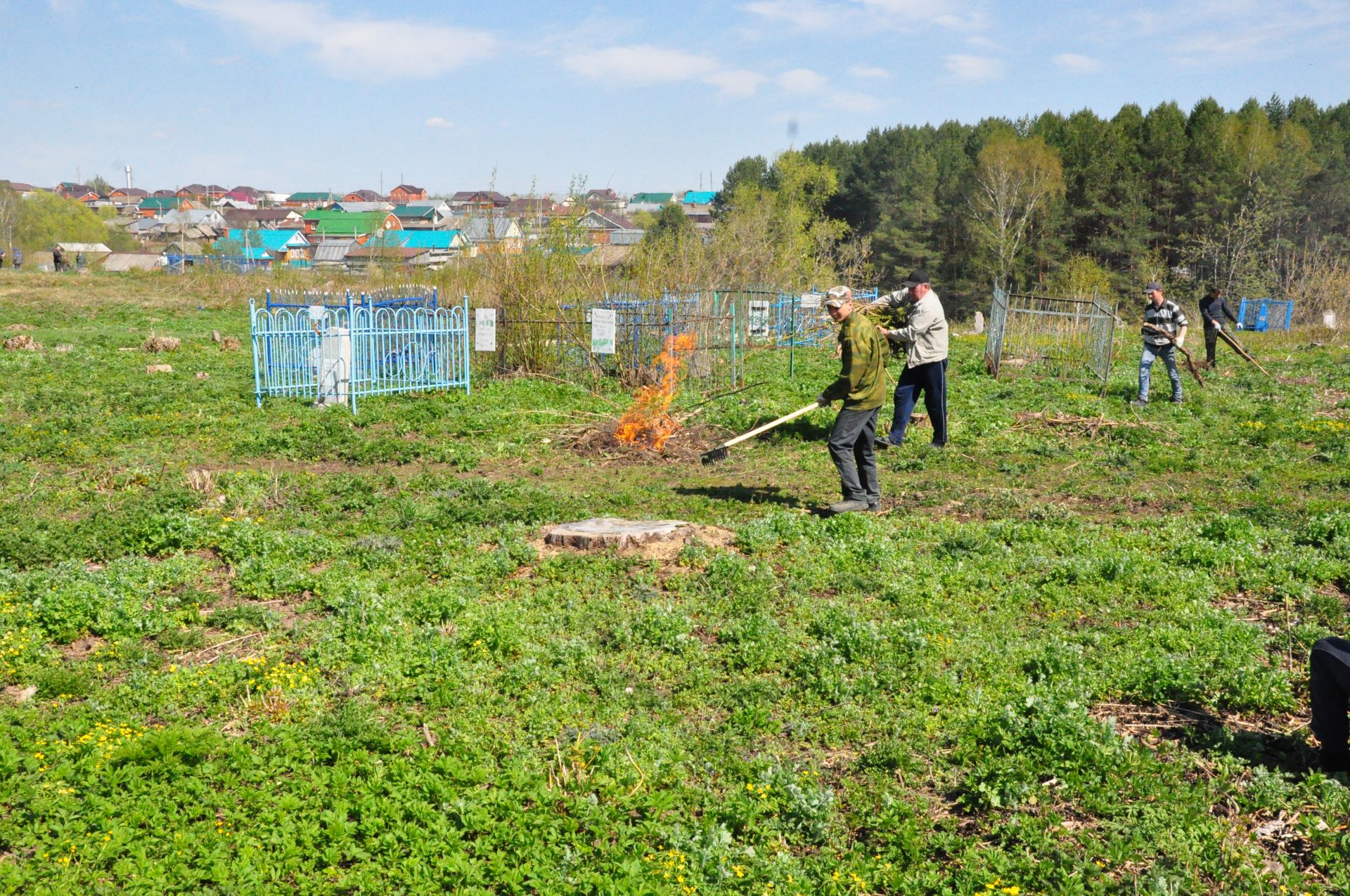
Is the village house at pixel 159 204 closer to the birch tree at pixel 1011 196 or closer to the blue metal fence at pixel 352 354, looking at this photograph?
the birch tree at pixel 1011 196

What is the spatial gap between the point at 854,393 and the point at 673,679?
11.4 feet

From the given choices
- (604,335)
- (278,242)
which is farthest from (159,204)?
(604,335)

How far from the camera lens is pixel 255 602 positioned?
6.51 m

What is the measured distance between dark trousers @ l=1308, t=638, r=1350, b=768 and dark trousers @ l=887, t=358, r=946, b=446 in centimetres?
670

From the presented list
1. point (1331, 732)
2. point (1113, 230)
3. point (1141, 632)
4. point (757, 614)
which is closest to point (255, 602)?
point (757, 614)

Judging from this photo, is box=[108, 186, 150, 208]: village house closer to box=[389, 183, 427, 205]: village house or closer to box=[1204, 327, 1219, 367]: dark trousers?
box=[389, 183, 427, 205]: village house

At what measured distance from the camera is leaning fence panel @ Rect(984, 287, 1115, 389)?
15.7 metres

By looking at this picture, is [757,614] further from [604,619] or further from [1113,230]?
[1113,230]

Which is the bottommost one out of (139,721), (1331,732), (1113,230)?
(139,721)

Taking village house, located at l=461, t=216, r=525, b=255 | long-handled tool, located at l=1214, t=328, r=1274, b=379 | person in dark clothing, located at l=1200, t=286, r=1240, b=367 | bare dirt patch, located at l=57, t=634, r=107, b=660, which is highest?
village house, located at l=461, t=216, r=525, b=255

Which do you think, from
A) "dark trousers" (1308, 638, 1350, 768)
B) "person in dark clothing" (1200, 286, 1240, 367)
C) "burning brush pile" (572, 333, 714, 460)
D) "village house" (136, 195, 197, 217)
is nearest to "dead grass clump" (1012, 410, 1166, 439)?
"burning brush pile" (572, 333, 714, 460)

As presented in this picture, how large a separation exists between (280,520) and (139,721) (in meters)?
3.57

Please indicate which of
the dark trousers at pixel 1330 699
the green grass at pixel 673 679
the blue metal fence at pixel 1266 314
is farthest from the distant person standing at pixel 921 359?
the blue metal fence at pixel 1266 314

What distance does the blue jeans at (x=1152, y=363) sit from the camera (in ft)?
43.0
